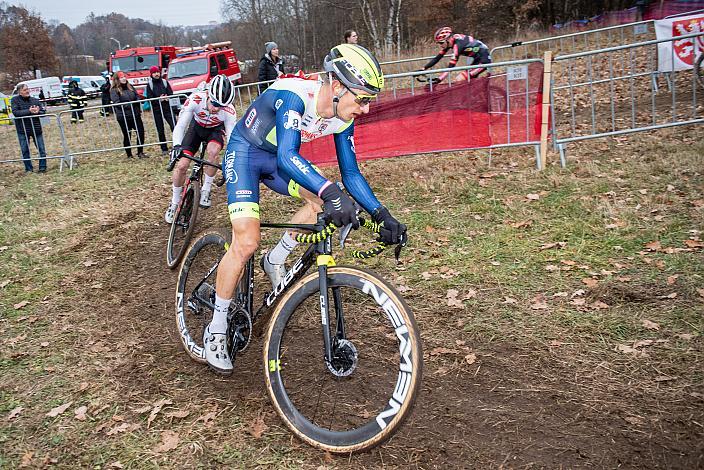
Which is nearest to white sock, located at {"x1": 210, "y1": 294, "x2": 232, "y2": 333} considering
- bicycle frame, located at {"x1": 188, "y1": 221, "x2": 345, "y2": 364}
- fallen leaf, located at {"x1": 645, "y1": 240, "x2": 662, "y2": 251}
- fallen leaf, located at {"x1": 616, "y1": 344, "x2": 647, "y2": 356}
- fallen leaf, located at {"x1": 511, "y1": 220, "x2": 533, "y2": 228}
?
bicycle frame, located at {"x1": 188, "y1": 221, "x2": 345, "y2": 364}

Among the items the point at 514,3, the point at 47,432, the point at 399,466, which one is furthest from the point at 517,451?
the point at 514,3

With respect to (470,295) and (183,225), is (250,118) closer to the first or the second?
(470,295)

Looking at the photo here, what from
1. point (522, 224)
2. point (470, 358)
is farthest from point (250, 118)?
point (522, 224)

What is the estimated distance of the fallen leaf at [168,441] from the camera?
3.80m

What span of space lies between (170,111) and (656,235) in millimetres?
12450

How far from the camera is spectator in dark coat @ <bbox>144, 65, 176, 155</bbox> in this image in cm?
1454

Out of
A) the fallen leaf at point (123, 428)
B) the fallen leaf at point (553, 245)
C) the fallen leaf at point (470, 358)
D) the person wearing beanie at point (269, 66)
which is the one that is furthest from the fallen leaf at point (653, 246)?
the person wearing beanie at point (269, 66)

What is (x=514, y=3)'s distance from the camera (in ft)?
113

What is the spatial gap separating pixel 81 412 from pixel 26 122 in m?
12.9

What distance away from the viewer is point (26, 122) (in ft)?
Answer: 47.6

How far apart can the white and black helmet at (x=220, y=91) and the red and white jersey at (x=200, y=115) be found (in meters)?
0.52

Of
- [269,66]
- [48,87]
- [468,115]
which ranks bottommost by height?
[468,115]

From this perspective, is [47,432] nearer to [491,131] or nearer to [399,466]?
[399,466]

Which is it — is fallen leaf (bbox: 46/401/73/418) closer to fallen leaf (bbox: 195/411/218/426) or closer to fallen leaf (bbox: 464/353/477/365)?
fallen leaf (bbox: 195/411/218/426)
